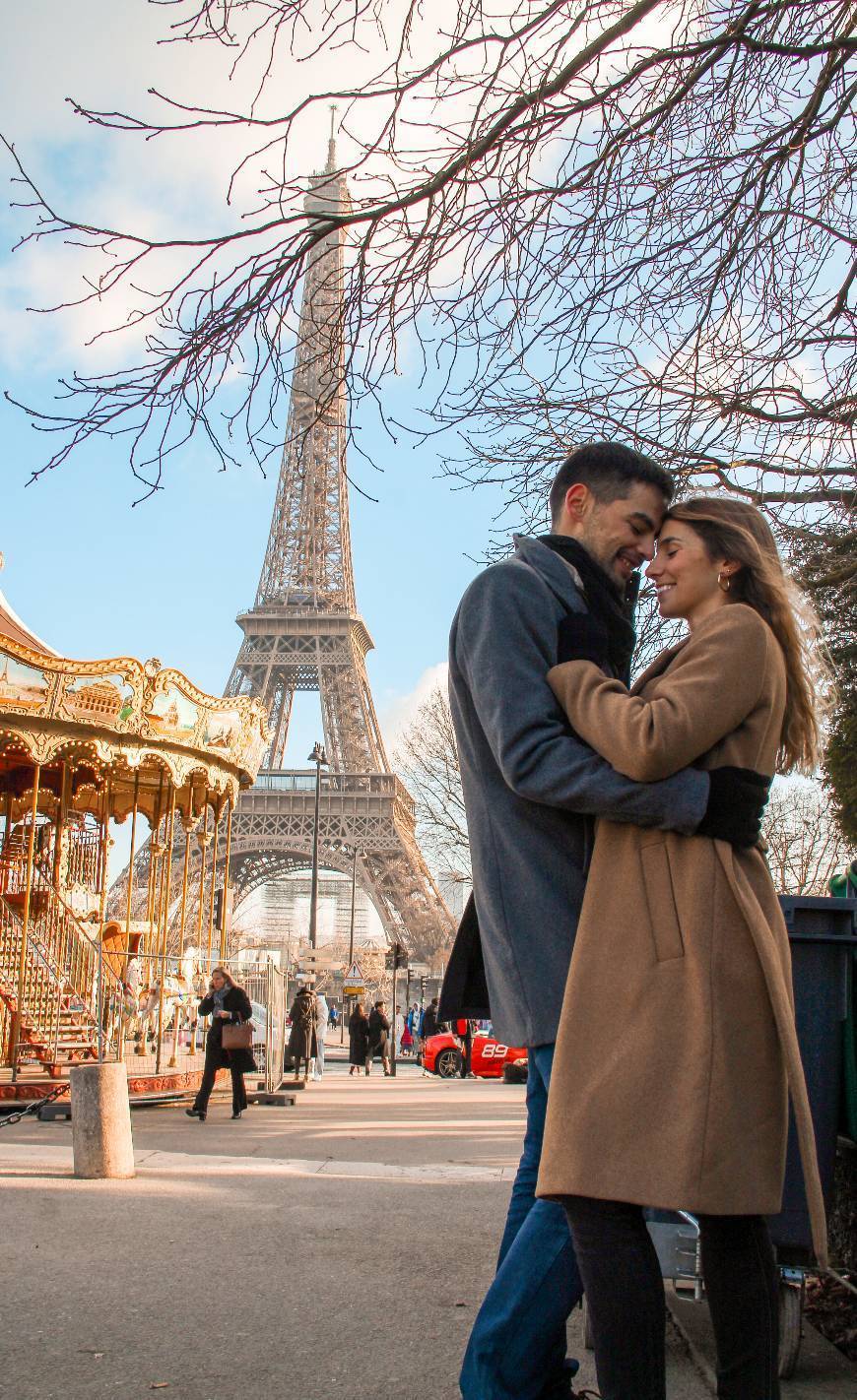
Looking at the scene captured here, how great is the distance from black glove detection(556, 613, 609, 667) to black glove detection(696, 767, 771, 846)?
14.5 inches

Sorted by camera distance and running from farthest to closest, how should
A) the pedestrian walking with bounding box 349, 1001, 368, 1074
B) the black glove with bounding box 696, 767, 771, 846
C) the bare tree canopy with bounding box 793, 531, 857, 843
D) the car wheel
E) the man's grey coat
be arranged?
the pedestrian walking with bounding box 349, 1001, 368, 1074
the car wheel
the bare tree canopy with bounding box 793, 531, 857, 843
the man's grey coat
the black glove with bounding box 696, 767, 771, 846

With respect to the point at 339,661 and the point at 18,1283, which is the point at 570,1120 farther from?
the point at 339,661

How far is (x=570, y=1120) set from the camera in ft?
6.97

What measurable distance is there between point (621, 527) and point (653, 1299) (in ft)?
4.84

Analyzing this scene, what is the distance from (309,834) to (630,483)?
46451mm

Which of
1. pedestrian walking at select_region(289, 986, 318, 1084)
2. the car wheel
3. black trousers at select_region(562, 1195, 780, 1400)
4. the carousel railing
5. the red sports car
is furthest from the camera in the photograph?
the car wheel

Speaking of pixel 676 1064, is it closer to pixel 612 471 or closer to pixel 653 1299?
pixel 653 1299

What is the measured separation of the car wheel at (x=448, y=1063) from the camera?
23391 mm

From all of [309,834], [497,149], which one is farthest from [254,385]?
[309,834]

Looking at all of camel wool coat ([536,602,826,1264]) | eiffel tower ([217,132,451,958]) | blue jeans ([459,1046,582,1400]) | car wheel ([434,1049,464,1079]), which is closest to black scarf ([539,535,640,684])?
camel wool coat ([536,602,826,1264])

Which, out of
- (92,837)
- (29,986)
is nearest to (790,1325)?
(29,986)

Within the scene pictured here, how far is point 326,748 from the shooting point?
53594 mm

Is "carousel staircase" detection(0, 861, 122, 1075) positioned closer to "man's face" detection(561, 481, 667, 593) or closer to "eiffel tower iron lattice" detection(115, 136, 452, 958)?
"man's face" detection(561, 481, 667, 593)

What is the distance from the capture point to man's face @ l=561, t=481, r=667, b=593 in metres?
2.77
